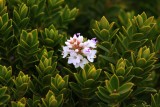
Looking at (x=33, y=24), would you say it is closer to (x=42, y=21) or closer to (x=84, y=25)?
(x=42, y=21)

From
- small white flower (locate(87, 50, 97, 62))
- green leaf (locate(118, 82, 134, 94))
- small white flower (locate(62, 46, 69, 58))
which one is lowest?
green leaf (locate(118, 82, 134, 94))

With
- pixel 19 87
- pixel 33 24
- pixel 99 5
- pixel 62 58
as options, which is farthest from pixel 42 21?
pixel 99 5

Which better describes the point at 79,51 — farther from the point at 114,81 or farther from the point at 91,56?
the point at 114,81

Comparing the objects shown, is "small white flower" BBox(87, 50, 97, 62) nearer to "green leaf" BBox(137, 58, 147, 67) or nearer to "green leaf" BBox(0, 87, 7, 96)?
"green leaf" BBox(137, 58, 147, 67)

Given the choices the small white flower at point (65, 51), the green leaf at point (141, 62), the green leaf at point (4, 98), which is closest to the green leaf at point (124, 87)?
the green leaf at point (141, 62)

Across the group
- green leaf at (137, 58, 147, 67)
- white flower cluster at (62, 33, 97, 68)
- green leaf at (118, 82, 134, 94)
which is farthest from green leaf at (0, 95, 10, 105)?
green leaf at (137, 58, 147, 67)

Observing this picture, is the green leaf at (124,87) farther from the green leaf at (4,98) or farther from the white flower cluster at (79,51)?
the green leaf at (4,98)

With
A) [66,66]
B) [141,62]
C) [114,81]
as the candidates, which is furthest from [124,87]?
[66,66]
